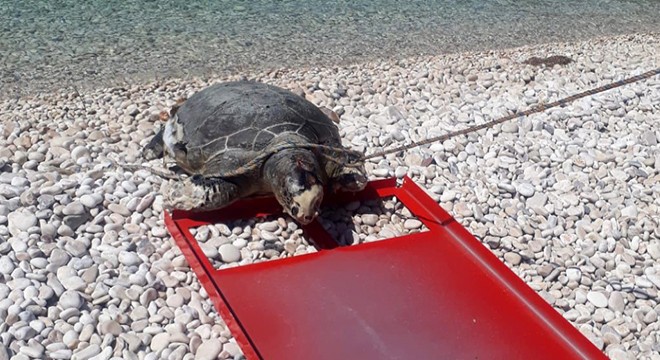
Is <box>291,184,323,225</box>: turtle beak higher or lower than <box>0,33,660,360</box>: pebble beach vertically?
higher

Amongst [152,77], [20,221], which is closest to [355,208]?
[20,221]

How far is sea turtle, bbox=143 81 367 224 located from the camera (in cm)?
381

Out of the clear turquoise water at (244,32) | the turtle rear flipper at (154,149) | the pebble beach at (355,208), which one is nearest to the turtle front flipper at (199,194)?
the pebble beach at (355,208)

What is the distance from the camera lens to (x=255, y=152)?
404 centimetres

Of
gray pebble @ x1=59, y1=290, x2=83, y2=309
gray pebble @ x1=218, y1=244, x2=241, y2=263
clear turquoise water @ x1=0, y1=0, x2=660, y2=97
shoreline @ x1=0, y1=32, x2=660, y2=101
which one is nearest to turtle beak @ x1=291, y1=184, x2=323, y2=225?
gray pebble @ x1=218, y1=244, x2=241, y2=263

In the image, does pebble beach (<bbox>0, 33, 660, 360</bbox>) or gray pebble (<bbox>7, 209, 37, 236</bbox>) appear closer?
pebble beach (<bbox>0, 33, 660, 360</bbox>)

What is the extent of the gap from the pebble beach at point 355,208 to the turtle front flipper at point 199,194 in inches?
6.0

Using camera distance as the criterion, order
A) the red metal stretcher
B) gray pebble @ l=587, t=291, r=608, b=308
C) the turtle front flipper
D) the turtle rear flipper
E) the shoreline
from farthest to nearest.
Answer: the shoreline
the turtle rear flipper
the turtle front flipper
gray pebble @ l=587, t=291, r=608, b=308
the red metal stretcher

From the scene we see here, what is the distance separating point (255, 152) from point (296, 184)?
45 centimetres

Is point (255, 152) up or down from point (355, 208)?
up

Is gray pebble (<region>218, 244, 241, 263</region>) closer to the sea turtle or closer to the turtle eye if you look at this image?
the sea turtle

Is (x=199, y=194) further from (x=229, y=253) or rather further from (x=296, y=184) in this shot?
(x=296, y=184)

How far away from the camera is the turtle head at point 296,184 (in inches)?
146

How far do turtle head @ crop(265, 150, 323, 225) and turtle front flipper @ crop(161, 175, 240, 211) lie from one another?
27 cm
